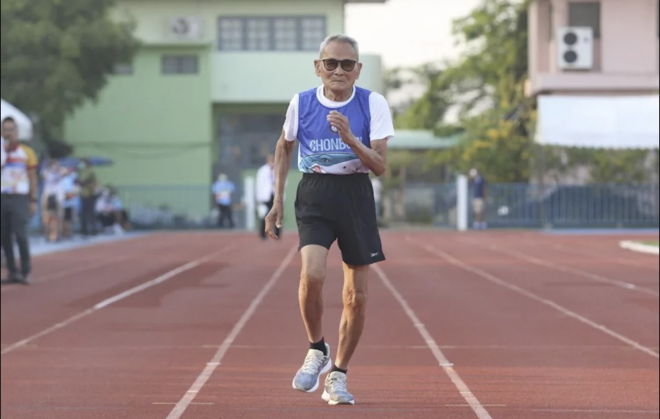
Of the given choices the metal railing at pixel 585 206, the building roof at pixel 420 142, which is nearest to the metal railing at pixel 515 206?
the metal railing at pixel 585 206

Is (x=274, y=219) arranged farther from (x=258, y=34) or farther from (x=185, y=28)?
(x=258, y=34)

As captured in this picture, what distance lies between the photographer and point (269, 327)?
39.4 feet

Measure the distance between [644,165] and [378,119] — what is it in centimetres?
3304

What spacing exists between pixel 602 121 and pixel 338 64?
21.2 meters

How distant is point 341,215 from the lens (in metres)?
6.68

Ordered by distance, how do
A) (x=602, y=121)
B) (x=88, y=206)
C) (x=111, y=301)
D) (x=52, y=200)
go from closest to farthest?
(x=111, y=301) < (x=602, y=121) < (x=52, y=200) < (x=88, y=206)

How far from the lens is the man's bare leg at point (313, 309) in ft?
21.9

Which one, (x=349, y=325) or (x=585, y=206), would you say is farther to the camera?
(x=585, y=206)

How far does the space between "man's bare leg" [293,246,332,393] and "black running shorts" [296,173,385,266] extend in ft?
0.23

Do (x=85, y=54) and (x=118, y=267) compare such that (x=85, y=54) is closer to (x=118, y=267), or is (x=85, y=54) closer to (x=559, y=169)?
(x=559, y=169)

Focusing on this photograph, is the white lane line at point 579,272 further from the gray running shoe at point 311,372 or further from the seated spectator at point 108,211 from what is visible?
the seated spectator at point 108,211

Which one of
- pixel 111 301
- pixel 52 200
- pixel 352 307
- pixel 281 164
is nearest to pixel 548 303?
pixel 111 301

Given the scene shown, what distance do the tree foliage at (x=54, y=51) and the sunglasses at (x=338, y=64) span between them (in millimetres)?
27844

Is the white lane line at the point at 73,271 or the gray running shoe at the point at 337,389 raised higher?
the gray running shoe at the point at 337,389
